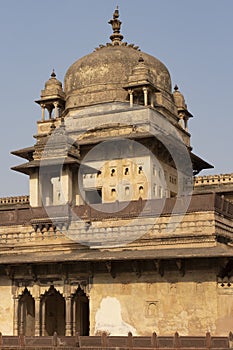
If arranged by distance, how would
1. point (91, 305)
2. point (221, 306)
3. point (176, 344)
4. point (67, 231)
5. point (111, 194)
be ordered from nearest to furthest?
1. point (176, 344)
2. point (221, 306)
3. point (91, 305)
4. point (67, 231)
5. point (111, 194)

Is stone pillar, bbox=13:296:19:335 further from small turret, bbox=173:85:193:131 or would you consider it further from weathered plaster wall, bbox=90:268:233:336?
small turret, bbox=173:85:193:131

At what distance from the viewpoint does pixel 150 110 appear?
2377 centimetres

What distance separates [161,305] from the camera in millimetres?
18594

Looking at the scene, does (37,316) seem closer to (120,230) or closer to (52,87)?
(120,230)

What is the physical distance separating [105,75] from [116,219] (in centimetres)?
705

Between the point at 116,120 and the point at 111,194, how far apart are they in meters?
2.75

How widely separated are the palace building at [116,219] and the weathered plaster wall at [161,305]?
0.03m

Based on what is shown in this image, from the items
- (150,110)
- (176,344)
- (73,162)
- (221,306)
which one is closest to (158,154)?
(150,110)

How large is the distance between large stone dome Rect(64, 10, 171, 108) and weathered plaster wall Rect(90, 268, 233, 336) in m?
8.35

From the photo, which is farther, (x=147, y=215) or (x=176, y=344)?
(x=147, y=215)

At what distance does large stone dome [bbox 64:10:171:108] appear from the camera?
25.3 m

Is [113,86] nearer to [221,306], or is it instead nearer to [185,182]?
[185,182]

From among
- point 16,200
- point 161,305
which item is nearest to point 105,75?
point 16,200

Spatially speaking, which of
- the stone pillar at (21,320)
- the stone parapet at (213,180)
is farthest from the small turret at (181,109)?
the stone pillar at (21,320)
